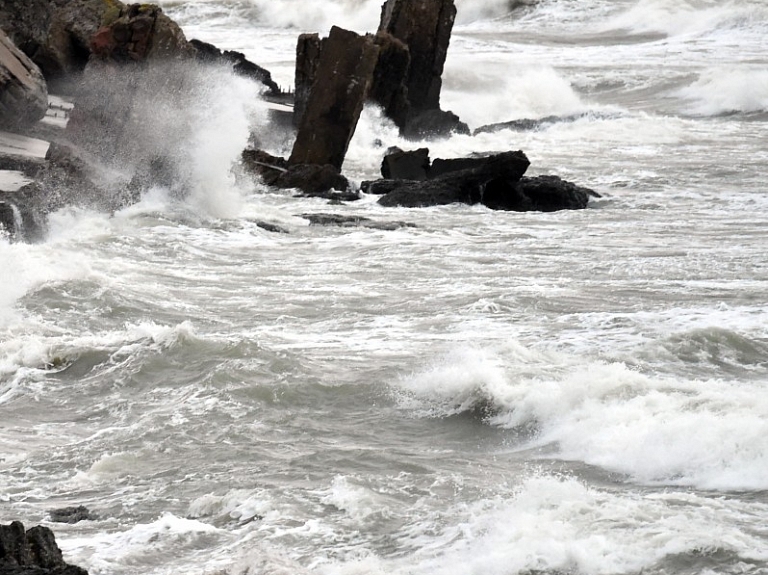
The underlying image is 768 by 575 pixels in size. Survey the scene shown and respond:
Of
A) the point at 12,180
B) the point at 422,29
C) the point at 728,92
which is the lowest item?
the point at 12,180

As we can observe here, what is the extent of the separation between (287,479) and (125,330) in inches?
133

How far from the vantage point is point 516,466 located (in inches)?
306

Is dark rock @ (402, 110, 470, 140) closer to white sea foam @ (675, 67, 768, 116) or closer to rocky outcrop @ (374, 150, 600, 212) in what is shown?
rocky outcrop @ (374, 150, 600, 212)

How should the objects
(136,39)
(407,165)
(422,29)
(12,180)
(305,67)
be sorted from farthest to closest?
(422,29) → (305,67) → (407,165) → (136,39) → (12,180)

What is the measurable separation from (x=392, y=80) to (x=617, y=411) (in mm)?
15617

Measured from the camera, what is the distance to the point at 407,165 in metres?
19.3

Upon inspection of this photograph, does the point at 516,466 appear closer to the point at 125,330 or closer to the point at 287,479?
the point at 287,479

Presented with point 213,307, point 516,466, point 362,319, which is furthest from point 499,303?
point 516,466

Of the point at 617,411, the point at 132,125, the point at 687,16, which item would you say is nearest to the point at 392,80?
the point at 132,125

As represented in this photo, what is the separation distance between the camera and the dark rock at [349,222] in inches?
615

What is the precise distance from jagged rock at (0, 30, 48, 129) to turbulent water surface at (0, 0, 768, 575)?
1.68m

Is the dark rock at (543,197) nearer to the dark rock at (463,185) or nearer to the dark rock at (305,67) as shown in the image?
the dark rock at (463,185)

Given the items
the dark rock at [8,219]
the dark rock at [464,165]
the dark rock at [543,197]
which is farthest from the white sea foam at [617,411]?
the dark rock at [464,165]

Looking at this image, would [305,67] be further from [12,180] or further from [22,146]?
[12,180]
